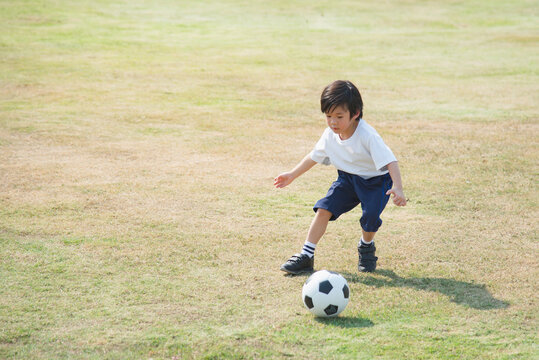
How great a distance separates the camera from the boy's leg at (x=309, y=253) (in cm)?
463

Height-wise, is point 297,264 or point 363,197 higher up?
point 363,197

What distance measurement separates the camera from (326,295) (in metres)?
3.91

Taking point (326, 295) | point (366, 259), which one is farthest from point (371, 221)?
point (326, 295)

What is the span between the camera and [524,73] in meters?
13.5

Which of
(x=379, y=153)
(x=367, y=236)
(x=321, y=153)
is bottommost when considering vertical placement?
(x=367, y=236)

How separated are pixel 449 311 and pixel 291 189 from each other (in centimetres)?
291

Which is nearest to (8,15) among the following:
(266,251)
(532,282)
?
(266,251)

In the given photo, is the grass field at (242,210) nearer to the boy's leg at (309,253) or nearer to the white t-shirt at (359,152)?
the boy's leg at (309,253)

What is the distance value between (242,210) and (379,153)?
1.89 m

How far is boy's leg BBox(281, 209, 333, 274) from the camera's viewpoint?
15.2 ft

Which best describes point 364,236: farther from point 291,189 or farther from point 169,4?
point 169,4

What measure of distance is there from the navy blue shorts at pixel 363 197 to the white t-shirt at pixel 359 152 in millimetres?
60

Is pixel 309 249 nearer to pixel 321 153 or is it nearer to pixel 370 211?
pixel 370 211

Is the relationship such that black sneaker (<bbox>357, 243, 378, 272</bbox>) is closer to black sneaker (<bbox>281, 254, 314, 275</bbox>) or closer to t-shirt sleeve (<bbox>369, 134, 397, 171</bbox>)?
black sneaker (<bbox>281, 254, 314, 275</bbox>)
